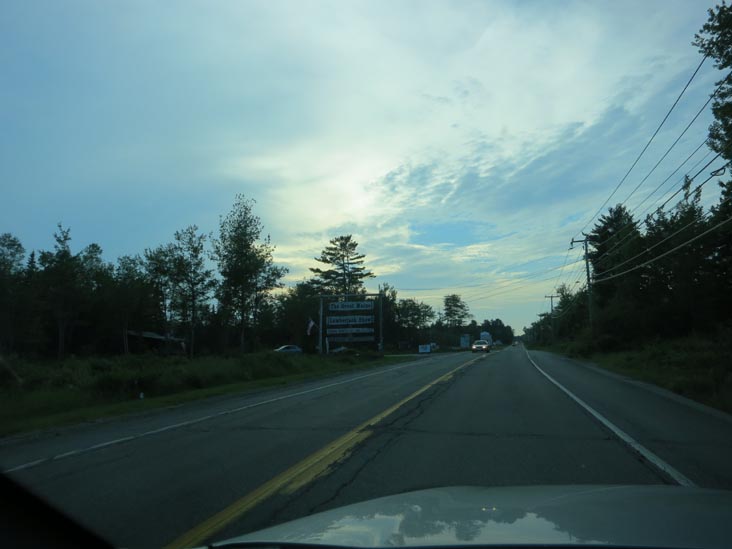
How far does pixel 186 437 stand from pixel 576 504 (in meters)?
7.68

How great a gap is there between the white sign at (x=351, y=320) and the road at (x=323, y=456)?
118ft

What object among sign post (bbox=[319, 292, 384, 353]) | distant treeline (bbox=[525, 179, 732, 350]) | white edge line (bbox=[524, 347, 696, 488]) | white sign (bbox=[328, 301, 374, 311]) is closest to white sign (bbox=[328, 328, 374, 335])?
sign post (bbox=[319, 292, 384, 353])

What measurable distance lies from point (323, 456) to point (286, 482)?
4.85 feet

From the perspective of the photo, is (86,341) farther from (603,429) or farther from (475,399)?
(603,429)

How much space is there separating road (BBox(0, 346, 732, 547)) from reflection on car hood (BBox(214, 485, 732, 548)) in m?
1.56

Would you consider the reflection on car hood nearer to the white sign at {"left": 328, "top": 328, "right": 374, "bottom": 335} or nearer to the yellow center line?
the yellow center line

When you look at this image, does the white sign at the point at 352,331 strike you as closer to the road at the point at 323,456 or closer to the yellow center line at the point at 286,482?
the road at the point at 323,456

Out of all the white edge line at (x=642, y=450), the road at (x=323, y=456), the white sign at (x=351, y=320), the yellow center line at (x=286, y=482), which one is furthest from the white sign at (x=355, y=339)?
the yellow center line at (x=286, y=482)

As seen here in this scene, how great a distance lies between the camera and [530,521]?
3.48m

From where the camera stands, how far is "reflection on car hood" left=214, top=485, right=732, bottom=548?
307cm

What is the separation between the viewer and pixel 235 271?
1339 inches

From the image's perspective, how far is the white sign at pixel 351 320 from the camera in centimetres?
5017

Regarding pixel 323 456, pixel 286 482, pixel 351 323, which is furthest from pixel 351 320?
pixel 286 482

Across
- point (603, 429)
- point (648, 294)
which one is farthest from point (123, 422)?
point (648, 294)
